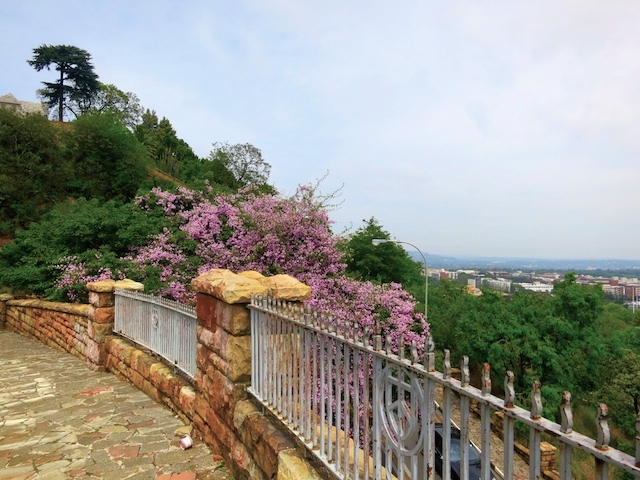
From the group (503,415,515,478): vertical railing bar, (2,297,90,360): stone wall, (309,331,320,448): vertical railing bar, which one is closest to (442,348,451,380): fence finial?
(503,415,515,478): vertical railing bar

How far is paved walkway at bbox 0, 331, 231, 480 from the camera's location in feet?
11.8

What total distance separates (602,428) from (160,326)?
5576 millimetres

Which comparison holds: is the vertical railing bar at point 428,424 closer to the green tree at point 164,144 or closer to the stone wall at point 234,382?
the stone wall at point 234,382

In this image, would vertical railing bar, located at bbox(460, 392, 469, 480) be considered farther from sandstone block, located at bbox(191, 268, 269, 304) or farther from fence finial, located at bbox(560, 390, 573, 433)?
sandstone block, located at bbox(191, 268, 269, 304)

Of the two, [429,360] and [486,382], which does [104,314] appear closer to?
[429,360]

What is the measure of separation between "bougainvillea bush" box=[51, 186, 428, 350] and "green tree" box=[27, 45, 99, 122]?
53.0 metres

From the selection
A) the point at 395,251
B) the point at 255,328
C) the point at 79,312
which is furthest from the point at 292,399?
the point at 395,251

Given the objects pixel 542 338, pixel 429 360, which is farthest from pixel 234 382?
pixel 542 338

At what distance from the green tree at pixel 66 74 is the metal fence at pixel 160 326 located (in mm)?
56749

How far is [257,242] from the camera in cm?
962

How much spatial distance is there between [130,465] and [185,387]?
1.15m

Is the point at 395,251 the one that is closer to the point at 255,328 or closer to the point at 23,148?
the point at 255,328

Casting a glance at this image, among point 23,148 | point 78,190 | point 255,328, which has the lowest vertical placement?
point 255,328

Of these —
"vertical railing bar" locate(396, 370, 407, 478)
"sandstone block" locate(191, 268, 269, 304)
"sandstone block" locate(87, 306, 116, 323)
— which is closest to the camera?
"vertical railing bar" locate(396, 370, 407, 478)
